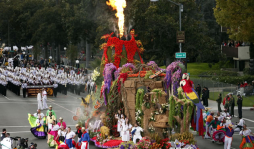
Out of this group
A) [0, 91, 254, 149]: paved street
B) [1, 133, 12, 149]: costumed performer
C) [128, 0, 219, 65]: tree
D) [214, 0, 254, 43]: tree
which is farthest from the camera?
[128, 0, 219, 65]: tree

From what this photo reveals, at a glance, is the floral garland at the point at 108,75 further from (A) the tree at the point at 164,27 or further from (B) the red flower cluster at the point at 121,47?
(A) the tree at the point at 164,27

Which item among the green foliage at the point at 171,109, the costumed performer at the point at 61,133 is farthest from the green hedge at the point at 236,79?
the green foliage at the point at 171,109

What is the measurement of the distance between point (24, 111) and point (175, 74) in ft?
59.5

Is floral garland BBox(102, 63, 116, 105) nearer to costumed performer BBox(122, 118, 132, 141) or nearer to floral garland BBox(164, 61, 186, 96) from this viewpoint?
costumed performer BBox(122, 118, 132, 141)

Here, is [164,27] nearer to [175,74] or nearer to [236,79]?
[236,79]

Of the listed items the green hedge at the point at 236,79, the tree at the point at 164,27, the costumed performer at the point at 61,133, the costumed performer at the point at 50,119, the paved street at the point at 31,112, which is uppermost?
the tree at the point at 164,27

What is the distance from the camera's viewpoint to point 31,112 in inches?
1355

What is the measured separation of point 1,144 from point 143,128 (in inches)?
252

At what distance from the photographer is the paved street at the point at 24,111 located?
27.1 meters

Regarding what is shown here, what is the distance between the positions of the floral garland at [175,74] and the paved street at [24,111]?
559cm

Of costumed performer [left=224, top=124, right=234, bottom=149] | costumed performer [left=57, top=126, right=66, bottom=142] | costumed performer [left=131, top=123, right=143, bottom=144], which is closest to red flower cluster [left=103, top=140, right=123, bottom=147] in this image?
costumed performer [left=131, top=123, right=143, bottom=144]

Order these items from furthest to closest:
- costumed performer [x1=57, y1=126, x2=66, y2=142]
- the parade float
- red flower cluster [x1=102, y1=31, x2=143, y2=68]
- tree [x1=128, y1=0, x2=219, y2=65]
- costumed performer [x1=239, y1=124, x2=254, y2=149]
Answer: tree [x1=128, y1=0, x2=219, y2=65] → red flower cluster [x1=102, y1=31, x2=143, y2=68] → costumed performer [x1=57, y1=126, x2=66, y2=142] → costumed performer [x1=239, y1=124, x2=254, y2=149] → the parade float

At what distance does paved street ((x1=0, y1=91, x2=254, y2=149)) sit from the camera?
2465 centimetres

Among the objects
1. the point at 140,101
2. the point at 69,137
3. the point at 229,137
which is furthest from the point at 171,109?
the point at 69,137
